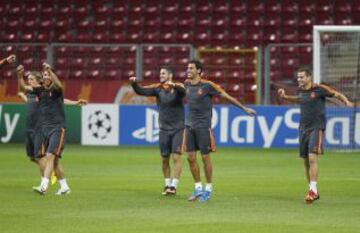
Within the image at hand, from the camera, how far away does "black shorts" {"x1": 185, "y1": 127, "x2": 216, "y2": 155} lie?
658 inches

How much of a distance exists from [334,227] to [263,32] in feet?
70.0

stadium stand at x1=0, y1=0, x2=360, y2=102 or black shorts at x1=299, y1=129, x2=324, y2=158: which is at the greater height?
stadium stand at x1=0, y1=0, x2=360, y2=102

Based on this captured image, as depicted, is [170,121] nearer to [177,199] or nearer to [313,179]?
[177,199]

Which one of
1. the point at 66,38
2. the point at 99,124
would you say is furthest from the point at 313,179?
the point at 66,38

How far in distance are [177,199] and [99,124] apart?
1375 cm

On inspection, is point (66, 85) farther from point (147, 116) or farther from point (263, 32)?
point (263, 32)

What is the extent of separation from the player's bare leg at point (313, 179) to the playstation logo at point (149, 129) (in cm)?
1369

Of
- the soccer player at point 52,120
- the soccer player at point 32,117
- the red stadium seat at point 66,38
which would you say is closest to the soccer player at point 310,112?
the soccer player at point 52,120

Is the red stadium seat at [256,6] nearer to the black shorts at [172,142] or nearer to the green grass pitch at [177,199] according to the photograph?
the green grass pitch at [177,199]

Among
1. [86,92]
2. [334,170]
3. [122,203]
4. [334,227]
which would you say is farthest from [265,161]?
Result: [334,227]

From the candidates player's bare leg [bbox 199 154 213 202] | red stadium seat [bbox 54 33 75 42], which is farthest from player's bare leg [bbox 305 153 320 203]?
red stadium seat [bbox 54 33 75 42]

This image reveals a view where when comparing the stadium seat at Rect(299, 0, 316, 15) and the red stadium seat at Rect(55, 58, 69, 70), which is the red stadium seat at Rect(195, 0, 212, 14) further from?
the red stadium seat at Rect(55, 58, 69, 70)

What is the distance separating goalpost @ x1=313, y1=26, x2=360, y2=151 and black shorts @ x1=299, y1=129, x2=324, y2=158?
1088 cm

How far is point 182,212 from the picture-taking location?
1466 cm
